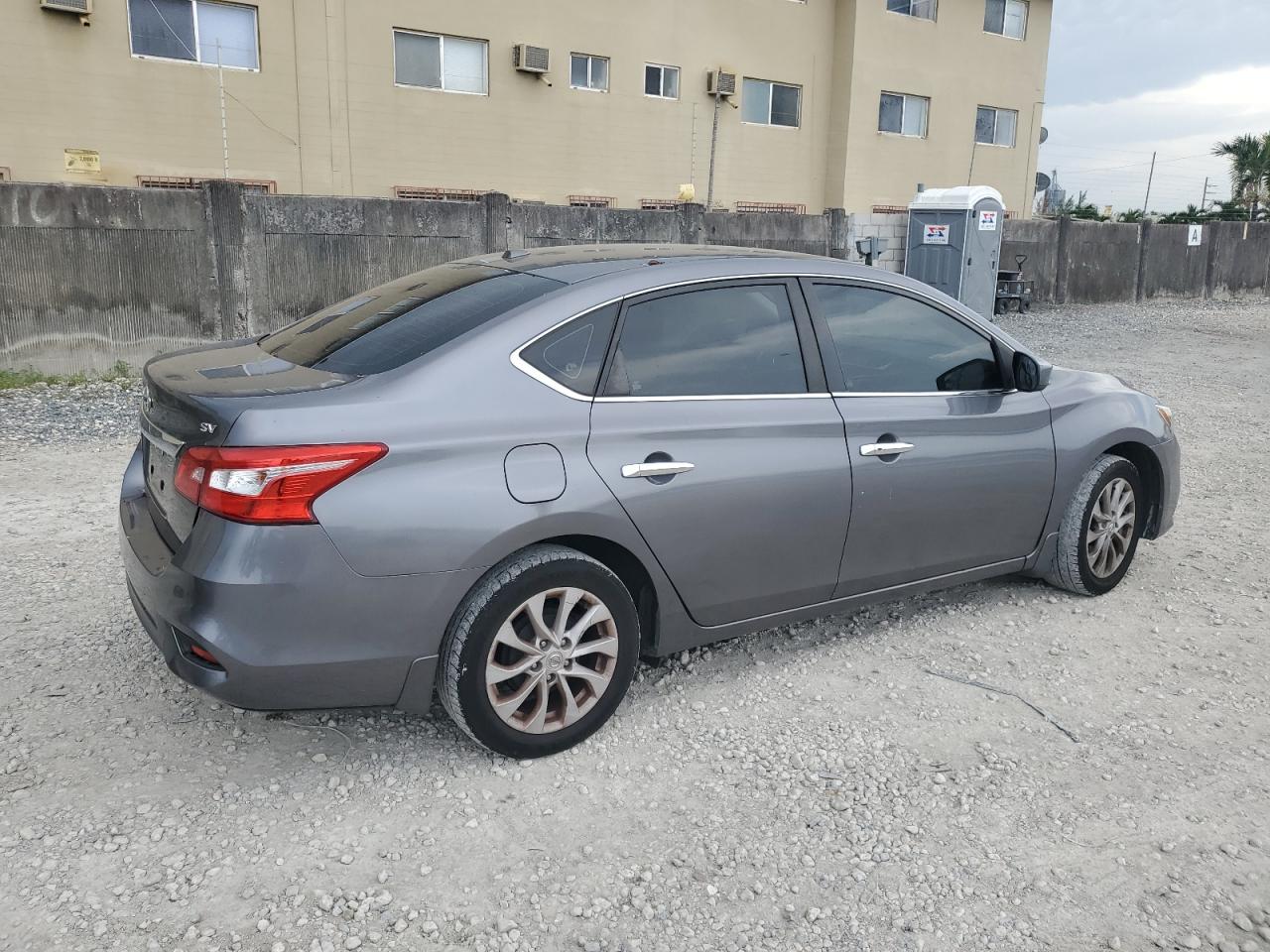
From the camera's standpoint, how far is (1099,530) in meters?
4.71

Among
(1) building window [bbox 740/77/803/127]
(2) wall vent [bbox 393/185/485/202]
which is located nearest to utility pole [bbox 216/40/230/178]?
(2) wall vent [bbox 393/185/485/202]

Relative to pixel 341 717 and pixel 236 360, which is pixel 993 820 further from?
pixel 236 360

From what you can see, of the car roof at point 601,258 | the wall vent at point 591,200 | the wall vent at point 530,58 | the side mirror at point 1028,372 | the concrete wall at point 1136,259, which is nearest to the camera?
the car roof at point 601,258

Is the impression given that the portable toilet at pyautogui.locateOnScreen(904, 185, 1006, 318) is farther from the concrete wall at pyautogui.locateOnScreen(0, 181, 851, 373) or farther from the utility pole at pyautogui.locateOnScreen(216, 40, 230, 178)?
the utility pole at pyautogui.locateOnScreen(216, 40, 230, 178)

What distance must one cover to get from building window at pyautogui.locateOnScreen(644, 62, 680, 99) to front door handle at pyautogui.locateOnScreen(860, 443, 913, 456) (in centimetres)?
1823

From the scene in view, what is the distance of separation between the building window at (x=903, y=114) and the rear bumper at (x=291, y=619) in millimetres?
23194

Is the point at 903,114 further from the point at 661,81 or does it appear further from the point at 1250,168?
the point at 1250,168

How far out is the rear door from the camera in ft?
11.0

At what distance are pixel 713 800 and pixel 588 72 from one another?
18.8 metres

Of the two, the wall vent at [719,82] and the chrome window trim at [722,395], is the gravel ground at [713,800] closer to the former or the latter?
the chrome window trim at [722,395]

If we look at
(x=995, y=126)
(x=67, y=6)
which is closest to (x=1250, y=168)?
(x=995, y=126)

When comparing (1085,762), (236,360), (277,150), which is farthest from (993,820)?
(277,150)

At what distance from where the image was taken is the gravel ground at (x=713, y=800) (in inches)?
102

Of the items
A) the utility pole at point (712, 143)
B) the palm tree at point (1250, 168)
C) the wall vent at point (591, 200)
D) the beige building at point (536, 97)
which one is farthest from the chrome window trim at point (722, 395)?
the palm tree at point (1250, 168)
